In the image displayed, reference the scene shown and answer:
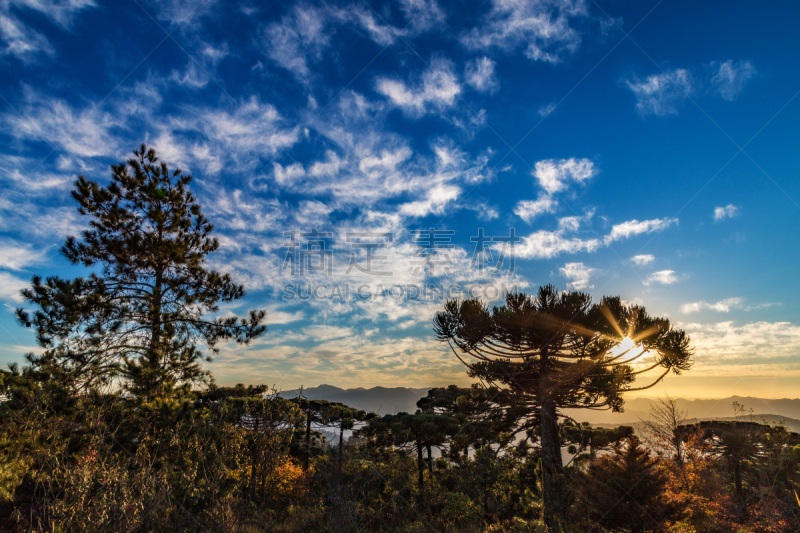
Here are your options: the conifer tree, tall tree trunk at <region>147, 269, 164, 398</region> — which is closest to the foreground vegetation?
the conifer tree

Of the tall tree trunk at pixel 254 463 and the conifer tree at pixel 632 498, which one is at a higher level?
the tall tree trunk at pixel 254 463

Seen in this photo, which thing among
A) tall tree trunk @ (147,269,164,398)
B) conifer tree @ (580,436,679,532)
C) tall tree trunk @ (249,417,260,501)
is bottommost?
conifer tree @ (580,436,679,532)

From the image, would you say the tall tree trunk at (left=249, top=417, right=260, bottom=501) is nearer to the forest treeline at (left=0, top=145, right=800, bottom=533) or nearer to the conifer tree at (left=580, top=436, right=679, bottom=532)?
the forest treeline at (left=0, top=145, right=800, bottom=533)

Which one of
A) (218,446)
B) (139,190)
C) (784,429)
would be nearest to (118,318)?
(139,190)

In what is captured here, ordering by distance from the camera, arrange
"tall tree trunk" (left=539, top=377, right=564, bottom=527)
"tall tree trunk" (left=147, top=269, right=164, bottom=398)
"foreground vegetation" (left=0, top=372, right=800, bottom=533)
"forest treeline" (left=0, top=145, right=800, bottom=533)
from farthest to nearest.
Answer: "tall tree trunk" (left=539, top=377, right=564, bottom=527), "tall tree trunk" (left=147, top=269, right=164, bottom=398), "forest treeline" (left=0, top=145, right=800, bottom=533), "foreground vegetation" (left=0, top=372, right=800, bottom=533)

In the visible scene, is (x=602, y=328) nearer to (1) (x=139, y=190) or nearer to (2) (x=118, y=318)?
(2) (x=118, y=318)

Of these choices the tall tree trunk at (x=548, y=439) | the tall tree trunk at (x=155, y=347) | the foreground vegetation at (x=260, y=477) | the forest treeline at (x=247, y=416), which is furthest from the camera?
the tall tree trunk at (x=548, y=439)

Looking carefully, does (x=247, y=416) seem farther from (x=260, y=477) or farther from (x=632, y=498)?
(x=632, y=498)

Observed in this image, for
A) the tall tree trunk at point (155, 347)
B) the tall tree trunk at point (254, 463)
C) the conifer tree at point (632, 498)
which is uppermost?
the tall tree trunk at point (155, 347)

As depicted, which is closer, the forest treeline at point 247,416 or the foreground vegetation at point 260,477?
the foreground vegetation at point 260,477

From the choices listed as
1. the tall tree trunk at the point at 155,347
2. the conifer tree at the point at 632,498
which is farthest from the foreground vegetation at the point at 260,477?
the tall tree trunk at the point at 155,347

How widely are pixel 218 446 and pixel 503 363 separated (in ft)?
31.0

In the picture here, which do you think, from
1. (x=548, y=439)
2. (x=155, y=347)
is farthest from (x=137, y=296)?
(x=548, y=439)

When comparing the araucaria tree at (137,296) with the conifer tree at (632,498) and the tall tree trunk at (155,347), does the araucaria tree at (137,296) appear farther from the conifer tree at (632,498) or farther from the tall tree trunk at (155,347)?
the conifer tree at (632,498)
